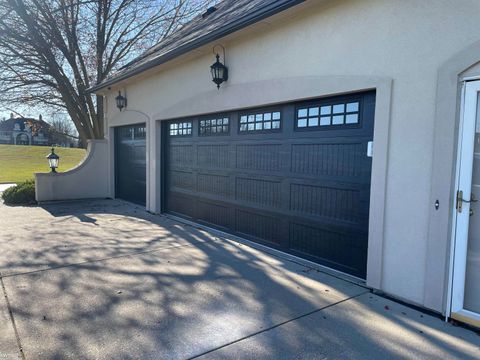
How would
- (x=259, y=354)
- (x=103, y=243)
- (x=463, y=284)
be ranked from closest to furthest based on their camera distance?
(x=259, y=354) → (x=463, y=284) → (x=103, y=243)

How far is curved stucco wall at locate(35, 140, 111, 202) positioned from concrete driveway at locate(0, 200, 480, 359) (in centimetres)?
474

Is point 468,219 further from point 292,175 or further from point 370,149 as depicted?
point 292,175

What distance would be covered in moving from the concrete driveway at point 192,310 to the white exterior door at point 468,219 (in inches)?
11.5

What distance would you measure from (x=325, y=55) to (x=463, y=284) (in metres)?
2.95

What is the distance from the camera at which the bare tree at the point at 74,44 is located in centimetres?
1114

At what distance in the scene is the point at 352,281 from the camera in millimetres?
4133

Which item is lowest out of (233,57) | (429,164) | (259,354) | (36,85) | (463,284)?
(259,354)

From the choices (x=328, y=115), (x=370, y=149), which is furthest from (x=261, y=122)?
(x=370, y=149)

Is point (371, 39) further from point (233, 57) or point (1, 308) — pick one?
point (1, 308)

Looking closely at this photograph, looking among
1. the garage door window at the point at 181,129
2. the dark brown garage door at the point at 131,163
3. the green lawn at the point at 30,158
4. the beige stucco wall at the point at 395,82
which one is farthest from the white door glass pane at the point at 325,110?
the green lawn at the point at 30,158

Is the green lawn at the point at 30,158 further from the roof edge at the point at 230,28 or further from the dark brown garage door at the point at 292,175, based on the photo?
Result: the dark brown garage door at the point at 292,175

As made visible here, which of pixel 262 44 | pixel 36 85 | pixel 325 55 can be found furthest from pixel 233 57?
pixel 36 85

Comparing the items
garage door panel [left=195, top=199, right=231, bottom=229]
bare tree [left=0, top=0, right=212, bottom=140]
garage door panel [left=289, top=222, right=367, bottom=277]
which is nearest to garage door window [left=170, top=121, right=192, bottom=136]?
garage door panel [left=195, top=199, right=231, bottom=229]

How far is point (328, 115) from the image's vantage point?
14.8 feet
